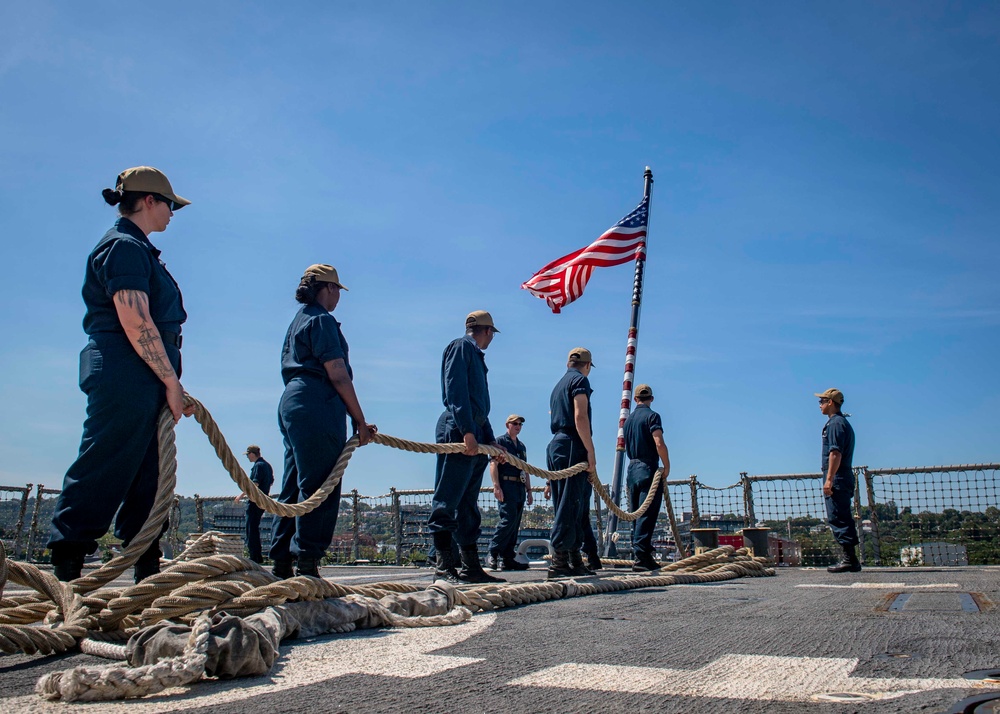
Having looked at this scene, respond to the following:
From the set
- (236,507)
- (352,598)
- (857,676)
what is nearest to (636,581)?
(352,598)

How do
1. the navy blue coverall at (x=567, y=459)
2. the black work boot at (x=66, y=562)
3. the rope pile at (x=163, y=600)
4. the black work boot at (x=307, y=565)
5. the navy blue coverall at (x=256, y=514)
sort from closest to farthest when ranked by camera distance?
1. the rope pile at (x=163, y=600)
2. the black work boot at (x=66, y=562)
3. the black work boot at (x=307, y=565)
4. the navy blue coverall at (x=567, y=459)
5. the navy blue coverall at (x=256, y=514)

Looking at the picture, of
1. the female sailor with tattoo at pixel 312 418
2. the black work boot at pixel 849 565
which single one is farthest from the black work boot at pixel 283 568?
the black work boot at pixel 849 565

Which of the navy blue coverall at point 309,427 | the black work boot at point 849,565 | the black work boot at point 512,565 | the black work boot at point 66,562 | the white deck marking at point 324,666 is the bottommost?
the black work boot at point 512,565

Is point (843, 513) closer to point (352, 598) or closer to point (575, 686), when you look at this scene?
point (352, 598)

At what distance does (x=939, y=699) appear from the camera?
1.64 metres

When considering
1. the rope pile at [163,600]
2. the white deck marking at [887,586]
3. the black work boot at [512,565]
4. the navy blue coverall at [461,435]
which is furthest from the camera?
the black work boot at [512,565]

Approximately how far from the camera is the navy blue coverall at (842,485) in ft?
25.9

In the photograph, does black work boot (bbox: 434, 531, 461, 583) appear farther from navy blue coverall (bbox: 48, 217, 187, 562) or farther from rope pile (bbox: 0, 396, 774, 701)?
navy blue coverall (bbox: 48, 217, 187, 562)

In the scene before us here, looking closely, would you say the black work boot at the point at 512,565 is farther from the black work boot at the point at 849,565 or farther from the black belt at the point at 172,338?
the black belt at the point at 172,338

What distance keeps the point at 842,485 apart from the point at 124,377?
281 inches

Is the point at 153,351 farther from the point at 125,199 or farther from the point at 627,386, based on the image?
the point at 627,386

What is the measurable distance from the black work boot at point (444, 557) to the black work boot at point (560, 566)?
4.22 ft

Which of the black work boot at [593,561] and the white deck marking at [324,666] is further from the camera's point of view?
the black work boot at [593,561]

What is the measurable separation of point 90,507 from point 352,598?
109cm
